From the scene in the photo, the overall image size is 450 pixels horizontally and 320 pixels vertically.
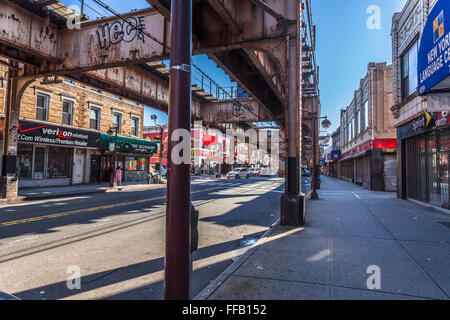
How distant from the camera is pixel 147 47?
402 inches

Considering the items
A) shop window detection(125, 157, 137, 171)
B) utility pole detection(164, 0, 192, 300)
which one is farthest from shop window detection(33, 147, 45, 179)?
utility pole detection(164, 0, 192, 300)

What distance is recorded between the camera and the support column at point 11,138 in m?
12.9

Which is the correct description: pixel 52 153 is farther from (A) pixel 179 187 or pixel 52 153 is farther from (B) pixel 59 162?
(A) pixel 179 187

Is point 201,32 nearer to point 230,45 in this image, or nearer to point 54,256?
point 230,45

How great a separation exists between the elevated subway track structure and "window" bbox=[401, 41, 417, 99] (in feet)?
16.3

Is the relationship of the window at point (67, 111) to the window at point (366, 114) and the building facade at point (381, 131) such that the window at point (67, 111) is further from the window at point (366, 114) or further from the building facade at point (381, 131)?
the window at point (366, 114)

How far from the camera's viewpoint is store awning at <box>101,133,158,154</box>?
74.9 feet

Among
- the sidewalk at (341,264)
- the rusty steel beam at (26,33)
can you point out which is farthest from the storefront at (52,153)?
the sidewalk at (341,264)

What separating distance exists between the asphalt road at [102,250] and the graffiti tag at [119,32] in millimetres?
6859

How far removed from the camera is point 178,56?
2.67 meters

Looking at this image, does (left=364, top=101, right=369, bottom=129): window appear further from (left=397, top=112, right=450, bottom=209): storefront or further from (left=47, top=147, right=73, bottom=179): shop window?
(left=47, top=147, right=73, bottom=179): shop window

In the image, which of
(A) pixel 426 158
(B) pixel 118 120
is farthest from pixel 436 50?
(B) pixel 118 120
